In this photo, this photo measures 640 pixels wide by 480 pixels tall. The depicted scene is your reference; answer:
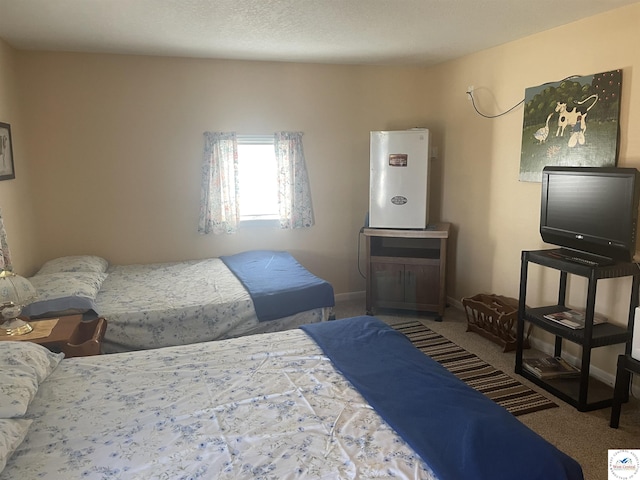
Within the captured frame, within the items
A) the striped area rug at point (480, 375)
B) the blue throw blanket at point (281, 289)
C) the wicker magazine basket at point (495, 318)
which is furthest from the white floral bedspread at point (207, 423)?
the wicker magazine basket at point (495, 318)

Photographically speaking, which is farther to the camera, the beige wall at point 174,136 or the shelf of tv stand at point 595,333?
the beige wall at point 174,136

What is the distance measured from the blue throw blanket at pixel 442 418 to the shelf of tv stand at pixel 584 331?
114 centimetres

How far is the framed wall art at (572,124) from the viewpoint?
2.96 m

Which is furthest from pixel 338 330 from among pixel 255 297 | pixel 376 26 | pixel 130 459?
pixel 376 26

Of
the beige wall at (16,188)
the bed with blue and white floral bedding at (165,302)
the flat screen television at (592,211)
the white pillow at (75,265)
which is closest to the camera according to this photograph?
the flat screen television at (592,211)

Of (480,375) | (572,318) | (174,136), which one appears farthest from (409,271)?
(174,136)

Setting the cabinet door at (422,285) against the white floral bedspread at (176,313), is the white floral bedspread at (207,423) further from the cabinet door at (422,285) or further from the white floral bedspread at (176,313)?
the cabinet door at (422,285)

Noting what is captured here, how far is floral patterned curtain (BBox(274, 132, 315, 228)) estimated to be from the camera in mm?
4520

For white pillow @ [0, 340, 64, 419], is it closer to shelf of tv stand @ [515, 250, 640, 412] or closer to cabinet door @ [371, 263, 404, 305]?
shelf of tv stand @ [515, 250, 640, 412]

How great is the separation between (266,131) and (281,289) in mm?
1765

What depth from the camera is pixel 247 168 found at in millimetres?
4578

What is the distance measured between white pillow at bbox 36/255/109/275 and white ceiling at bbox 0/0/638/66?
5.37ft

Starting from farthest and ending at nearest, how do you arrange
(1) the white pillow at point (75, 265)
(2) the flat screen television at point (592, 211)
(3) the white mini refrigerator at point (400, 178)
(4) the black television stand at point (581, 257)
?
(3) the white mini refrigerator at point (400, 178) → (1) the white pillow at point (75, 265) → (4) the black television stand at point (581, 257) → (2) the flat screen television at point (592, 211)

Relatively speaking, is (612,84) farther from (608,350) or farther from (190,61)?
(190,61)
